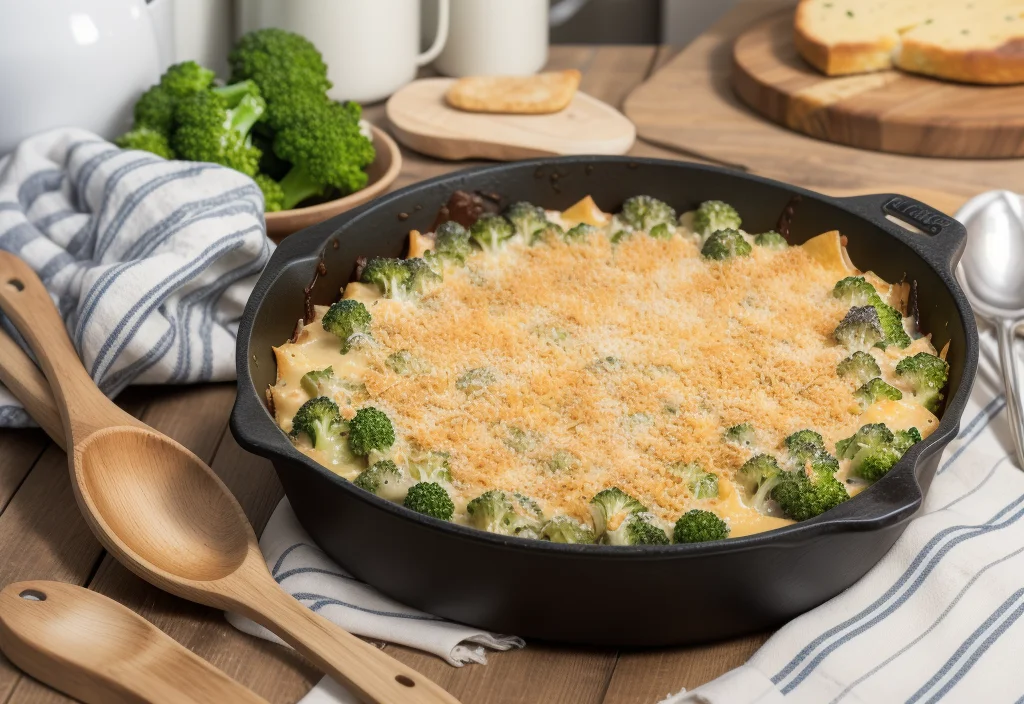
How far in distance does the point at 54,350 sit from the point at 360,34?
64.7 inches

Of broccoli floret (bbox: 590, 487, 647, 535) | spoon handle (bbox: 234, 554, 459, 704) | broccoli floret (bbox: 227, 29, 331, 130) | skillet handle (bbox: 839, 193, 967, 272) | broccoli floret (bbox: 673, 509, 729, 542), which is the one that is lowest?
spoon handle (bbox: 234, 554, 459, 704)

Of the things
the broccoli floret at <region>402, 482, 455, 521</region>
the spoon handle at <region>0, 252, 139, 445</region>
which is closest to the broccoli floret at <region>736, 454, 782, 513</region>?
the broccoli floret at <region>402, 482, 455, 521</region>

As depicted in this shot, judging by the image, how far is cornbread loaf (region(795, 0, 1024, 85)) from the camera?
3.41m

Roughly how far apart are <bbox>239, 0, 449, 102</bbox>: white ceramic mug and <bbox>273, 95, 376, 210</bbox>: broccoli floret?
0.49m

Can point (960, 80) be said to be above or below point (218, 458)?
above

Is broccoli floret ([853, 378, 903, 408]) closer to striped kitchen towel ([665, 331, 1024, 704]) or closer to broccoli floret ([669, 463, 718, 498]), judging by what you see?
striped kitchen towel ([665, 331, 1024, 704])

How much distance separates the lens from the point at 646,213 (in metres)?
2.61

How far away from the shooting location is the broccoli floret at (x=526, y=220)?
260 centimetres

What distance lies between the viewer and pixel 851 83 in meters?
3.50

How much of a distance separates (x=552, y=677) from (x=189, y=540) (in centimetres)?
66

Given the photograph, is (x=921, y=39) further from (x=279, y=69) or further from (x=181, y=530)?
(x=181, y=530)

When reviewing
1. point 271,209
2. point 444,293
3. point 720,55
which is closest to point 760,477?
point 444,293

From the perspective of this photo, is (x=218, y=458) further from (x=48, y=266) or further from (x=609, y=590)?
(x=609, y=590)

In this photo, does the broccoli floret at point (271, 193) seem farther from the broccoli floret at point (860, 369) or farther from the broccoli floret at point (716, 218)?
the broccoli floret at point (860, 369)
